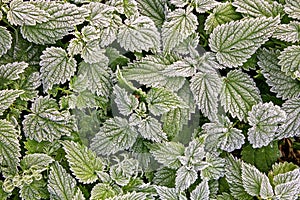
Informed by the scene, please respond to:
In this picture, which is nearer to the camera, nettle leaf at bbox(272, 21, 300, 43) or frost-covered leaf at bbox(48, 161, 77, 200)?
frost-covered leaf at bbox(48, 161, 77, 200)

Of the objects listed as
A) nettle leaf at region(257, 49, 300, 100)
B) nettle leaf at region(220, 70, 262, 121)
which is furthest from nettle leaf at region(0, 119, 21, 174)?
nettle leaf at region(257, 49, 300, 100)

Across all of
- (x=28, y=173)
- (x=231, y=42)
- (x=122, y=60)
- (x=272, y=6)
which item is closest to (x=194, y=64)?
(x=231, y=42)

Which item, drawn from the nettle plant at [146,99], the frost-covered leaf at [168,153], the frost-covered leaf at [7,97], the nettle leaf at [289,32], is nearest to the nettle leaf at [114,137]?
the nettle plant at [146,99]

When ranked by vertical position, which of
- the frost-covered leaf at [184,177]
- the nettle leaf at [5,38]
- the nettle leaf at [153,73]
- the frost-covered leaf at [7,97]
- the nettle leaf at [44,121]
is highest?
the nettle leaf at [5,38]

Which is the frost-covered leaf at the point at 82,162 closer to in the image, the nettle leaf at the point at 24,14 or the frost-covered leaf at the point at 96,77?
the frost-covered leaf at the point at 96,77

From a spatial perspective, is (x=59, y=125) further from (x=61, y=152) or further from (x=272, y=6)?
(x=272, y=6)

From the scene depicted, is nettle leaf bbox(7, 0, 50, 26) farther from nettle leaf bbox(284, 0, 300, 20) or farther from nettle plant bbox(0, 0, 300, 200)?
nettle leaf bbox(284, 0, 300, 20)

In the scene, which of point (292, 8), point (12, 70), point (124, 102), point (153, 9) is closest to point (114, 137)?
point (124, 102)
